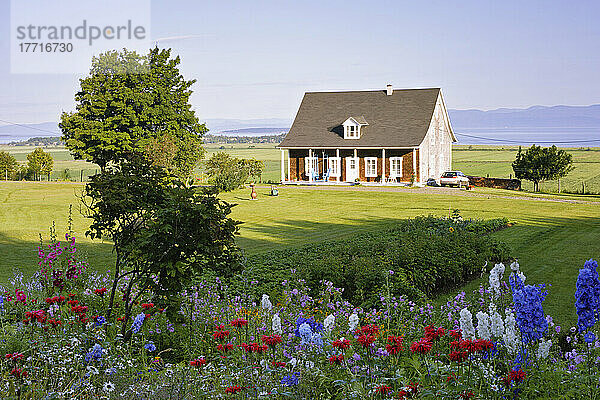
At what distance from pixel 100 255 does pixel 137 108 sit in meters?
32.8

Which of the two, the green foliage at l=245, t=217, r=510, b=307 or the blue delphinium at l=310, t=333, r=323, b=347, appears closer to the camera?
the blue delphinium at l=310, t=333, r=323, b=347

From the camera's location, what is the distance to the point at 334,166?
43.8m

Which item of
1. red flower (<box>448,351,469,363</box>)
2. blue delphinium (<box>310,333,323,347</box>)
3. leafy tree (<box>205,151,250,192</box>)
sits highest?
leafy tree (<box>205,151,250,192</box>)

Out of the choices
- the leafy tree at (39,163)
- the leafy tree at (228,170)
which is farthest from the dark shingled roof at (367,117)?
the leafy tree at (39,163)

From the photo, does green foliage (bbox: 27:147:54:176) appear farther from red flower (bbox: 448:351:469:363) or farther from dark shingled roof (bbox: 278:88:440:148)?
red flower (bbox: 448:351:469:363)

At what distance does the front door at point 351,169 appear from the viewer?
142 feet

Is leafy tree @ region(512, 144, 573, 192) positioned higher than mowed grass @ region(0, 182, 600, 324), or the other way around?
leafy tree @ region(512, 144, 573, 192)

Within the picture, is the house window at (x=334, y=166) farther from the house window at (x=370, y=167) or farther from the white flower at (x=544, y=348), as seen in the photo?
the white flower at (x=544, y=348)

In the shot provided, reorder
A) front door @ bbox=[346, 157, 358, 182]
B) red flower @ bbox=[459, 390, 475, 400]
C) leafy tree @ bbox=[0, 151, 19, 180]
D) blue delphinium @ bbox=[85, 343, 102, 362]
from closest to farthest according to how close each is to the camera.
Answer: red flower @ bbox=[459, 390, 475, 400] < blue delphinium @ bbox=[85, 343, 102, 362] < front door @ bbox=[346, 157, 358, 182] < leafy tree @ bbox=[0, 151, 19, 180]

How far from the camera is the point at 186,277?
6.09 metres

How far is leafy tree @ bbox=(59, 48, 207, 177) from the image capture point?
4366cm

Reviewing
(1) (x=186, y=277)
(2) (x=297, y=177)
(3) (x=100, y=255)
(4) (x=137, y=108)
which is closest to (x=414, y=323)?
(1) (x=186, y=277)

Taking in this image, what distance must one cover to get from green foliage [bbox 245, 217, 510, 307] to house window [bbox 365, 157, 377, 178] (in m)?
30.2

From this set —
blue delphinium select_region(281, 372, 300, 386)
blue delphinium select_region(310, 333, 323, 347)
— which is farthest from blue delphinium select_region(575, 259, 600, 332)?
blue delphinium select_region(281, 372, 300, 386)
